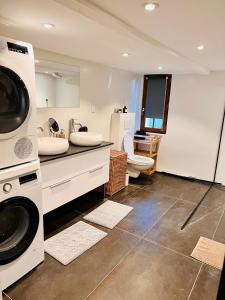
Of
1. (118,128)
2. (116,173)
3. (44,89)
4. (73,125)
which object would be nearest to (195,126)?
(118,128)

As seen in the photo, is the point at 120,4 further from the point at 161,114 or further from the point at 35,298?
the point at 161,114

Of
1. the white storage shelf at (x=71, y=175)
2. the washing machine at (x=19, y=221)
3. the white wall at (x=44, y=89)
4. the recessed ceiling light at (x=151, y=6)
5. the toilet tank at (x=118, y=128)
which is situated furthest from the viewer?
the toilet tank at (x=118, y=128)

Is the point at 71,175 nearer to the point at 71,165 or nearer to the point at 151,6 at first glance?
the point at 71,165

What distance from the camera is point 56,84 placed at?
8.93ft

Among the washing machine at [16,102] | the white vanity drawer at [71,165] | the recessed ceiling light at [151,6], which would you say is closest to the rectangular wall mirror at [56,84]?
the white vanity drawer at [71,165]

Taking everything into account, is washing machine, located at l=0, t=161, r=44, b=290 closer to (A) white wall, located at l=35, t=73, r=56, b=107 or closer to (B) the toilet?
(A) white wall, located at l=35, t=73, r=56, b=107

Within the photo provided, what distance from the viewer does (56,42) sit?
216 cm

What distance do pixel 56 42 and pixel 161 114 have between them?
272cm

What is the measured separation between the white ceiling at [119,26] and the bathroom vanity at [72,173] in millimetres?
1123

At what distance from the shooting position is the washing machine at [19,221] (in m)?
1.55

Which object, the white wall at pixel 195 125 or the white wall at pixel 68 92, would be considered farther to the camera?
the white wall at pixel 195 125

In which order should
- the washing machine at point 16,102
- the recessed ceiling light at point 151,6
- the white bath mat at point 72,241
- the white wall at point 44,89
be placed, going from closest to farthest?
the recessed ceiling light at point 151,6, the washing machine at point 16,102, the white bath mat at point 72,241, the white wall at point 44,89

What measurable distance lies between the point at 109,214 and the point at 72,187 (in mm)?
652

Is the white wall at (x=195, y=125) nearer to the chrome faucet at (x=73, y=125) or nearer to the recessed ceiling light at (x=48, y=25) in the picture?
the chrome faucet at (x=73, y=125)
